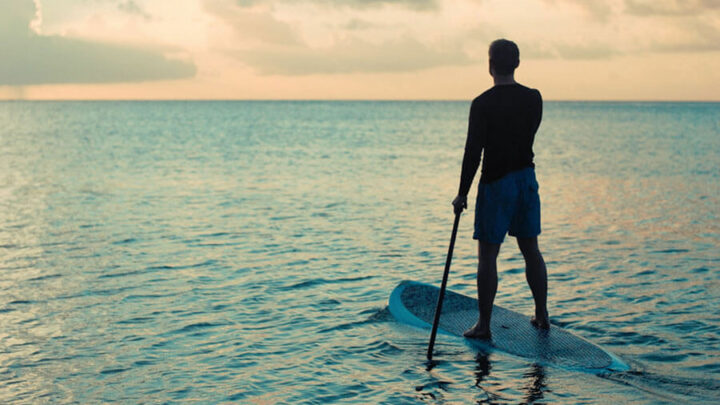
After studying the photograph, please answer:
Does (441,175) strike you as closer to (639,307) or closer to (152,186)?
(152,186)

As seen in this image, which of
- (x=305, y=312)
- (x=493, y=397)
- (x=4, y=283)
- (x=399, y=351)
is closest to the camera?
(x=493, y=397)

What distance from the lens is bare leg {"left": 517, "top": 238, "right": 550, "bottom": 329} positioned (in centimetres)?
703

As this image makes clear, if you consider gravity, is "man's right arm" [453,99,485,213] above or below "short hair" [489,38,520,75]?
below

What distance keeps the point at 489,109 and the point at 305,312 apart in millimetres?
3616

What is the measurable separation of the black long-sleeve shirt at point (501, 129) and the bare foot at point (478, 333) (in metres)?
1.43

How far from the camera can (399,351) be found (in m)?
7.40

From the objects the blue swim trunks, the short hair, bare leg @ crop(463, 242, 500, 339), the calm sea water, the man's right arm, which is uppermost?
the short hair

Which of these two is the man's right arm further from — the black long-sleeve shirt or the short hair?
the short hair

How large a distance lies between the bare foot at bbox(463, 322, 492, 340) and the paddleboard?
0.15ft

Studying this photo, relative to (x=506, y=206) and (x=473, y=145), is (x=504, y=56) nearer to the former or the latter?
(x=473, y=145)

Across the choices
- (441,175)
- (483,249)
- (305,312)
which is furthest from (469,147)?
(441,175)

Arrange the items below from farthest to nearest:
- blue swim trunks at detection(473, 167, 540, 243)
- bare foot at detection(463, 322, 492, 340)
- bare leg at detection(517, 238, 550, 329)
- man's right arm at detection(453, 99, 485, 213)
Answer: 1. bare foot at detection(463, 322, 492, 340)
2. bare leg at detection(517, 238, 550, 329)
3. blue swim trunks at detection(473, 167, 540, 243)
4. man's right arm at detection(453, 99, 485, 213)


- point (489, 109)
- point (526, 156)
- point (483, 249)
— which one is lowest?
point (483, 249)

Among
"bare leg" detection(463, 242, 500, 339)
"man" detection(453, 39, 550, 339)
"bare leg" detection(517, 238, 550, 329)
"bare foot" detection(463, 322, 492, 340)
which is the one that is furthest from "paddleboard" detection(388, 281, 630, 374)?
"man" detection(453, 39, 550, 339)
